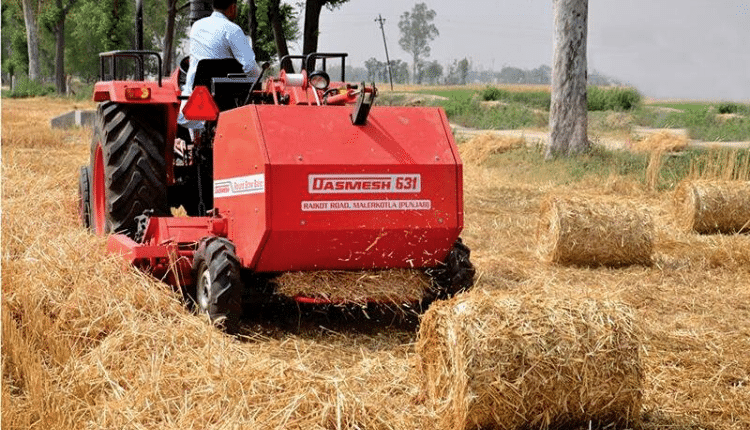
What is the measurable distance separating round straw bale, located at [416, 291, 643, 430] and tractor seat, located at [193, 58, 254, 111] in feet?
9.01

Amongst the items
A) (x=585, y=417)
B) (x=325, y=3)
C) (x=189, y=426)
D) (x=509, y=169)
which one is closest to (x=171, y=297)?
(x=189, y=426)

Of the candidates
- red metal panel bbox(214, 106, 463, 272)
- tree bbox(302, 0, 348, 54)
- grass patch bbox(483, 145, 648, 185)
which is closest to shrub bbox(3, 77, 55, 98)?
tree bbox(302, 0, 348, 54)

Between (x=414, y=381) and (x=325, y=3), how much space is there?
2243cm

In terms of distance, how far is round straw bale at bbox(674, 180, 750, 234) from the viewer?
31.8 ft

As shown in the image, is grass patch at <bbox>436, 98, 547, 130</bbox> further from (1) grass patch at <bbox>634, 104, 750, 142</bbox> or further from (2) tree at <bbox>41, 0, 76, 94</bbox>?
(2) tree at <bbox>41, 0, 76, 94</bbox>

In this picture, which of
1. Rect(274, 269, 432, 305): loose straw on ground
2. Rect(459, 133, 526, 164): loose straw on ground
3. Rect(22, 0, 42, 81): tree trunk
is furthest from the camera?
Rect(22, 0, 42, 81): tree trunk

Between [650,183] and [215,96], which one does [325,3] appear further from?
[215,96]

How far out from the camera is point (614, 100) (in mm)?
38156

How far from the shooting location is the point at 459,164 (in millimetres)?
5727

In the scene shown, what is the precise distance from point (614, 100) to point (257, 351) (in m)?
34.5

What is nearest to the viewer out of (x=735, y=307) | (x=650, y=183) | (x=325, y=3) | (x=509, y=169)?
(x=735, y=307)

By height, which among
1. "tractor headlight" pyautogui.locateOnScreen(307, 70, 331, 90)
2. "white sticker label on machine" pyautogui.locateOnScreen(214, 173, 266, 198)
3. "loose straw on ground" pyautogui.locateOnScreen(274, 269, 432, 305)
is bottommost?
"loose straw on ground" pyautogui.locateOnScreen(274, 269, 432, 305)

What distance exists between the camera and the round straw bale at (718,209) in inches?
382

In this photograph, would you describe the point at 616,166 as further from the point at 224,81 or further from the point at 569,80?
the point at 224,81
